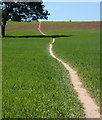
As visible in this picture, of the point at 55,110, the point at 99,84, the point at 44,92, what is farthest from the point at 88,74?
the point at 55,110

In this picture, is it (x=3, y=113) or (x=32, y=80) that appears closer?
(x=3, y=113)

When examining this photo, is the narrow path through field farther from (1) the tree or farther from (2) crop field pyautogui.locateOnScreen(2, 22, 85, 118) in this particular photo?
(1) the tree

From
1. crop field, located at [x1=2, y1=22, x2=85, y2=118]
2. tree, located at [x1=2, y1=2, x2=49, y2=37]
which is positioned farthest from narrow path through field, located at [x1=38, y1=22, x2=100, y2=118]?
tree, located at [x1=2, y1=2, x2=49, y2=37]

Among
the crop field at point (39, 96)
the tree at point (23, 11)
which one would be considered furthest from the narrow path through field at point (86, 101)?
the tree at point (23, 11)

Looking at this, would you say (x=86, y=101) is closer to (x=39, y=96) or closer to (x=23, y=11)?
(x=39, y=96)

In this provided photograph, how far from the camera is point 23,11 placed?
74.2 metres

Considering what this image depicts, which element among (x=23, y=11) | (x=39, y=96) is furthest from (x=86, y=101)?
(x=23, y=11)

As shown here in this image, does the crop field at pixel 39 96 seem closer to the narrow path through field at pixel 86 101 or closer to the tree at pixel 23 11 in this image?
the narrow path through field at pixel 86 101

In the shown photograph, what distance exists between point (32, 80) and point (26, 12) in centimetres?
6186

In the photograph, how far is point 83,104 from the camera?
10242 millimetres

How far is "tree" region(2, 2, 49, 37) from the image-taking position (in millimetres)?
73062

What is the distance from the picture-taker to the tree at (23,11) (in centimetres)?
7306

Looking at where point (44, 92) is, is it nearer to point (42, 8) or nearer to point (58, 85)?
point (58, 85)

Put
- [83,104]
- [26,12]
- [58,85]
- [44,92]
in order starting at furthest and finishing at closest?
[26,12] < [58,85] < [44,92] < [83,104]
